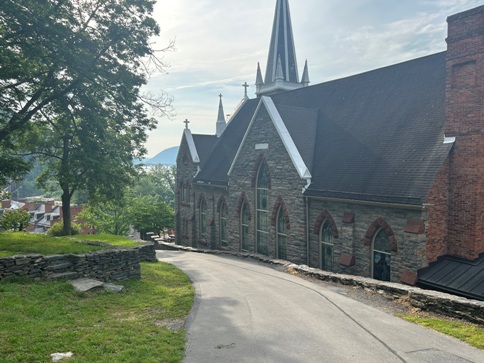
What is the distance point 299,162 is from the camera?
61.3 feet

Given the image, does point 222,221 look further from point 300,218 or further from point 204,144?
point 300,218

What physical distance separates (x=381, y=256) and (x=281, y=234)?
6.36 metres

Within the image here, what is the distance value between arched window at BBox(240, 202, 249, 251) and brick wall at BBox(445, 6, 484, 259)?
39.5 ft

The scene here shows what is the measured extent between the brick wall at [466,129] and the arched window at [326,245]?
5055mm

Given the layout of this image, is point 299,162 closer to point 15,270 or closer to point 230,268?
point 230,268

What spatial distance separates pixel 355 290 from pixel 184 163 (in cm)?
2267

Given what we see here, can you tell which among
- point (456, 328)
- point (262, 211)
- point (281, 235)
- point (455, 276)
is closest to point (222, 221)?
point (262, 211)

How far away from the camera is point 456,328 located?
8852 mm

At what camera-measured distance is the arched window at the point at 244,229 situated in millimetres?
23458

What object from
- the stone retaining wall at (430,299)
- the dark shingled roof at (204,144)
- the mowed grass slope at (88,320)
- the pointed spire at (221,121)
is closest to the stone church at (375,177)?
the stone retaining wall at (430,299)

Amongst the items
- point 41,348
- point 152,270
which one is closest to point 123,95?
point 152,270

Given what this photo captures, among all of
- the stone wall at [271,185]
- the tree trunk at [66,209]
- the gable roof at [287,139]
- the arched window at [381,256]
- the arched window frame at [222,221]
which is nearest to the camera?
the arched window at [381,256]

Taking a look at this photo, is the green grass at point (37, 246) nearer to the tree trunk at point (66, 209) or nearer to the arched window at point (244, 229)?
the tree trunk at point (66, 209)

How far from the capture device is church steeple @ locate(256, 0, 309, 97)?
33.9 meters
